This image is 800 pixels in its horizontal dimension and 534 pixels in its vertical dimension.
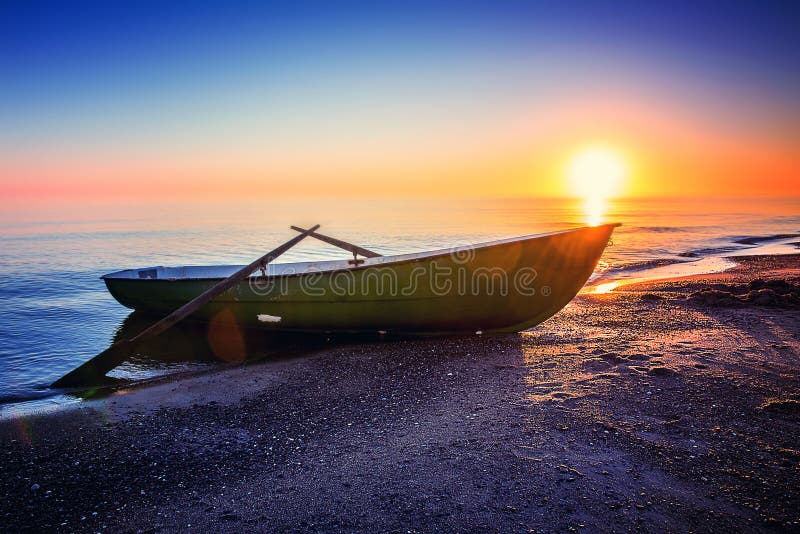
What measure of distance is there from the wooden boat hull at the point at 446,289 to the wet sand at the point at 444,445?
941 mm

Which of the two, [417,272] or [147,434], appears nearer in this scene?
[147,434]

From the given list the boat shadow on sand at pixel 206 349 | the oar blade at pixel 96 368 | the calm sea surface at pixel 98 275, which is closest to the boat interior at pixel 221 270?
the calm sea surface at pixel 98 275

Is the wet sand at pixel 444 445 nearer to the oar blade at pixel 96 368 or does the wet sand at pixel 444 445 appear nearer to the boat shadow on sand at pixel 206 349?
the boat shadow on sand at pixel 206 349

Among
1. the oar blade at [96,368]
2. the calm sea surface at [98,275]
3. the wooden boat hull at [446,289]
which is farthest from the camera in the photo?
the calm sea surface at [98,275]

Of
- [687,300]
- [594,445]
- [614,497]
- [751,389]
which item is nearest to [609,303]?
[687,300]

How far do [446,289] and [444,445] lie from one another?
3.96m

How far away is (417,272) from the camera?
26.3 ft

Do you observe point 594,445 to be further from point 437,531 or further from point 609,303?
point 609,303

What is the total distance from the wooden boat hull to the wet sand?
0.94 meters

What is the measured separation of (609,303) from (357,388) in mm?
7514

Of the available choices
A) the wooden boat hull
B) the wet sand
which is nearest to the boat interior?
the wooden boat hull

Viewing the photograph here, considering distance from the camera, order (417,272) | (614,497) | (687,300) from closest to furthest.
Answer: (614,497) → (417,272) → (687,300)

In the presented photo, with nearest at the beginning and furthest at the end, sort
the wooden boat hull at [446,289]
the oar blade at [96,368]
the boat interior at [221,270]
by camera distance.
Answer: the oar blade at [96,368]
the wooden boat hull at [446,289]
the boat interior at [221,270]

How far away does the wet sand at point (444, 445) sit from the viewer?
3.43 metres
